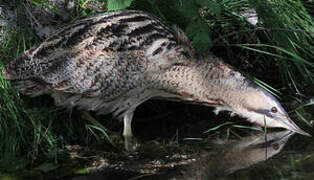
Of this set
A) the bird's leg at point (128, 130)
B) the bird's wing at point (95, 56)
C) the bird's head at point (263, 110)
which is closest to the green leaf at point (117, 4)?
the bird's wing at point (95, 56)

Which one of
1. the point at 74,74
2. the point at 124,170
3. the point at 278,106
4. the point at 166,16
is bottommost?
the point at 124,170

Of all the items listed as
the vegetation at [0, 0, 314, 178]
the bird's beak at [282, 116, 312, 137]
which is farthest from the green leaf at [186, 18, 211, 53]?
the bird's beak at [282, 116, 312, 137]

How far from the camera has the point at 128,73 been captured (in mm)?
3922

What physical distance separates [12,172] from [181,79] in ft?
4.65

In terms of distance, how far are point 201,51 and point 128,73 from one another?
57 cm

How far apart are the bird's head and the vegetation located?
239mm

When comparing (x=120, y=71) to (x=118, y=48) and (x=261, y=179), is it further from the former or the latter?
(x=261, y=179)

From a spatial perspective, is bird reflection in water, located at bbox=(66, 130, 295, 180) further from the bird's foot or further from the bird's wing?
the bird's wing

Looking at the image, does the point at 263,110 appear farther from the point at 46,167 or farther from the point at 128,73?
the point at 46,167

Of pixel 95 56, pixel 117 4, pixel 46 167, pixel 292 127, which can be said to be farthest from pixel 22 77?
pixel 292 127

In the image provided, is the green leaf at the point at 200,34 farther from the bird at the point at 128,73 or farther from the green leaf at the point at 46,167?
the green leaf at the point at 46,167

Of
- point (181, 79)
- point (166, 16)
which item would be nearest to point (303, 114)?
point (181, 79)

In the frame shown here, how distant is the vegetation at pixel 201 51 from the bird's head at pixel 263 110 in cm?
24

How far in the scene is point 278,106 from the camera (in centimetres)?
407
